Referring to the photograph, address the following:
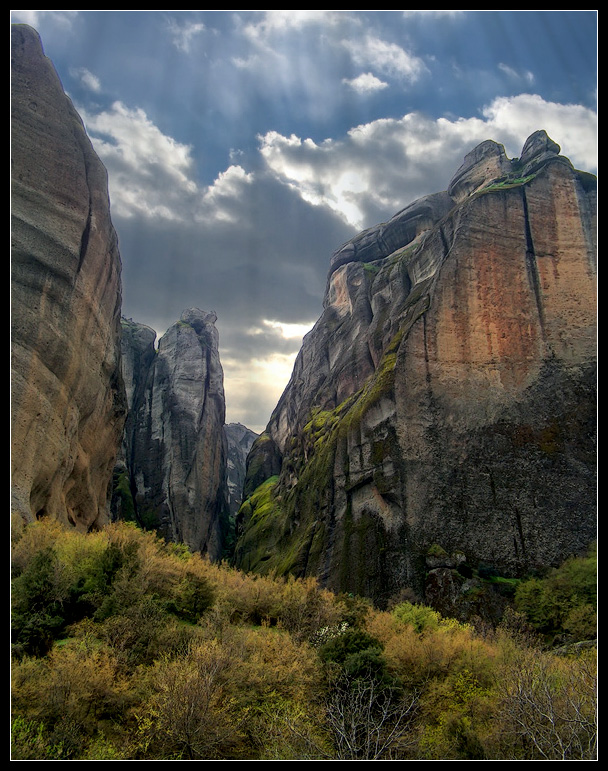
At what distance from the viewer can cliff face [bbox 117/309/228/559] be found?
73312 mm

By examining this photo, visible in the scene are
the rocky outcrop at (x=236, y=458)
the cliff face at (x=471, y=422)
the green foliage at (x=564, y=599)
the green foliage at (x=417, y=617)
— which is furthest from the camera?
the rocky outcrop at (x=236, y=458)

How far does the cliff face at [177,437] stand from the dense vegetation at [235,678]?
1888 inches

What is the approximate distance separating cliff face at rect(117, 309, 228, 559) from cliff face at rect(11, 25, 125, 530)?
2426cm

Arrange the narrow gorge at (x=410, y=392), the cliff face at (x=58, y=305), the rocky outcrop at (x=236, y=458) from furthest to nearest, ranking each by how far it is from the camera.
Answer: the rocky outcrop at (x=236, y=458) < the narrow gorge at (x=410, y=392) < the cliff face at (x=58, y=305)

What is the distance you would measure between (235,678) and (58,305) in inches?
1211

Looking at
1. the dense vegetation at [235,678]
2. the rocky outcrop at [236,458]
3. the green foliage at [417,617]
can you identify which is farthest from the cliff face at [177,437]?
the dense vegetation at [235,678]

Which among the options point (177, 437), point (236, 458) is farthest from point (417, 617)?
point (236, 458)

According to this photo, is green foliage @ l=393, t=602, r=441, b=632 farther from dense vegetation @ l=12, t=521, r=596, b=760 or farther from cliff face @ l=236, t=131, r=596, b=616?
cliff face @ l=236, t=131, r=596, b=616

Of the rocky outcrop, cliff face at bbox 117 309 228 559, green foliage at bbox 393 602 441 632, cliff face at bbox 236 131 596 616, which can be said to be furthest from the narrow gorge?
the rocky outcrop

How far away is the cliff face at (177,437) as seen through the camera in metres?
73.3

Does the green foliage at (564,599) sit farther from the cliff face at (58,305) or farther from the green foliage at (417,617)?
the cliff face at (58,305)

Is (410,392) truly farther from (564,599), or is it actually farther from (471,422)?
(564,599)
